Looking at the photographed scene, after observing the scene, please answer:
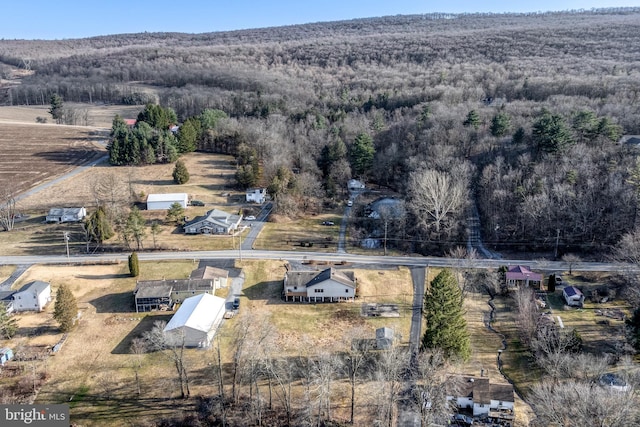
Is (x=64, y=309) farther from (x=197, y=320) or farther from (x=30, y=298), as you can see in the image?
(x=197, y=320)

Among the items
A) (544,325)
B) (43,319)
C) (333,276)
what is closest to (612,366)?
(544,325)

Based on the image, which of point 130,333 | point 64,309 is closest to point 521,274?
point 130,333

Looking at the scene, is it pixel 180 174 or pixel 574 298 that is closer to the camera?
pixel 574 298

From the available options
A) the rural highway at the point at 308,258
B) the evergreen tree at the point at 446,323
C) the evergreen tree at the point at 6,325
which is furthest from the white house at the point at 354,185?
the evergreen tree at the point at 6,325

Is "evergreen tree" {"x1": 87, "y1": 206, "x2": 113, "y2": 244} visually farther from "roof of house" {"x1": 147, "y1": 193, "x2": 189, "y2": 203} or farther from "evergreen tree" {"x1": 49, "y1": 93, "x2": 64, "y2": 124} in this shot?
"evergreen tree" {"x1": 49, "y1": 93, "x2": 64, "y2": 124}

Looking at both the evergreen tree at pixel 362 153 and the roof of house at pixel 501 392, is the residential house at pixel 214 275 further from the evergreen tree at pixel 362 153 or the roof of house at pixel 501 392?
the evergreen tree at pixel 362 153

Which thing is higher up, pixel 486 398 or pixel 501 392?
pixel 501 392
